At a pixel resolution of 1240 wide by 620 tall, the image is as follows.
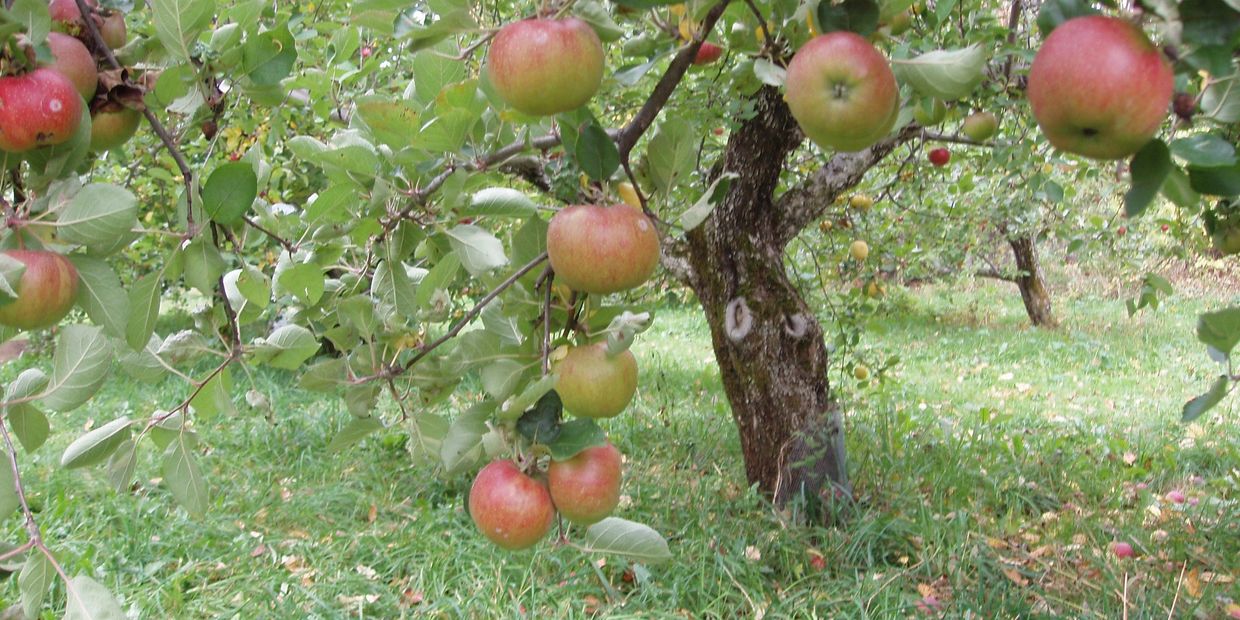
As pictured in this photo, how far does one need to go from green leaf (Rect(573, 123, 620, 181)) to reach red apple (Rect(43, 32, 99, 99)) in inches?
18.4

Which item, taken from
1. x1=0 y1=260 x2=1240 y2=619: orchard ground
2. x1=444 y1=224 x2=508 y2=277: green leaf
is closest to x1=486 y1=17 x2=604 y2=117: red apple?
x1=444 y1=224 x2=508 y2=277: green leaf

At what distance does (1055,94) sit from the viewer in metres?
0.56

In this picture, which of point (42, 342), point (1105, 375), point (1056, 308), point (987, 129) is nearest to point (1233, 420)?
point (1105, 375)

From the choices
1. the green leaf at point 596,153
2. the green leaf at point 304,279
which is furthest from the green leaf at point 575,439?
the green leaf at point 304,279

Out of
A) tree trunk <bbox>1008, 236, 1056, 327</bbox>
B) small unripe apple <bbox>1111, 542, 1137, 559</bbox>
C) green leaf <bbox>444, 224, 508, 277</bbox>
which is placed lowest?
tree trunk <bbox>1008, 236, 1056, 327</bbox>

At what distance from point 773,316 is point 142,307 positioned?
221cm

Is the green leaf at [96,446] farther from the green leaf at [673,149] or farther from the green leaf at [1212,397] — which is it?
the green leaf at [1212,397]

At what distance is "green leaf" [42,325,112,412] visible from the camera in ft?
2.86

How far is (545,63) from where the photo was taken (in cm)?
70

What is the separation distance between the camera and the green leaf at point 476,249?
93cm

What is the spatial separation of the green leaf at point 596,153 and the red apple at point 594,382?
18cm

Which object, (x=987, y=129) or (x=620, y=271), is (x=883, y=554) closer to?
(x=987, y=129)

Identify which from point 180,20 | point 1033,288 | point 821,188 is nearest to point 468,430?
point 180,20

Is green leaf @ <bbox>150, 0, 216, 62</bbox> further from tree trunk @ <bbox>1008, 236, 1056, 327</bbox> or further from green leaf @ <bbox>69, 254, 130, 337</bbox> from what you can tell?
tree trunk @ <bbox>1008, 236, 1056, 327</bbox>
